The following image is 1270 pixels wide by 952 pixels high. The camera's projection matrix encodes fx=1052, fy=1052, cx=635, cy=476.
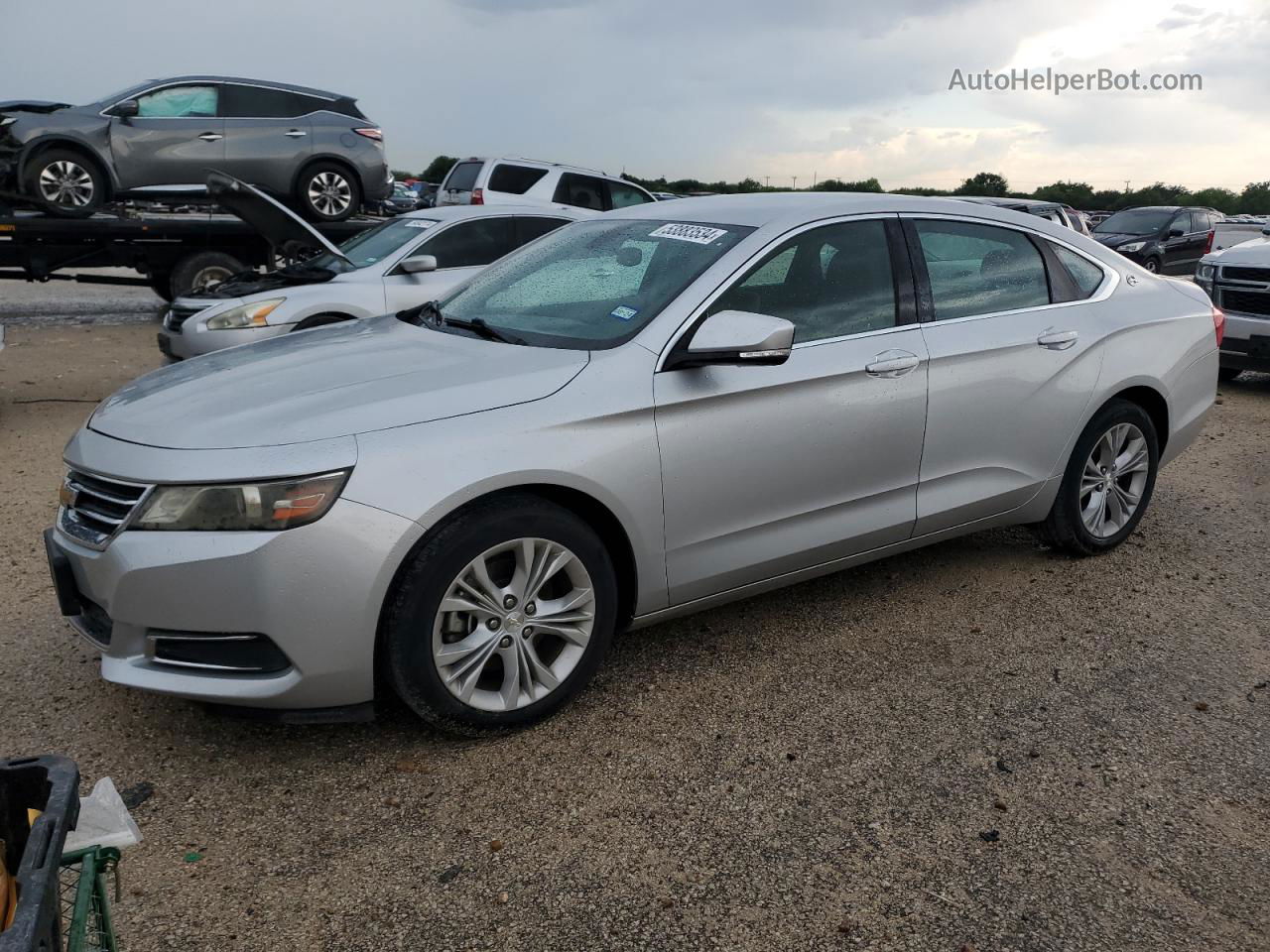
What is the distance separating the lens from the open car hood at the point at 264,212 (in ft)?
25.3

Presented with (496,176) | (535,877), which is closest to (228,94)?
(496,176)

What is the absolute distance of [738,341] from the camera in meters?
3.20

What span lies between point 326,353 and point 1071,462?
3080 mm

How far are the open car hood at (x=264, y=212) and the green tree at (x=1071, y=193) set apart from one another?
50383 mm

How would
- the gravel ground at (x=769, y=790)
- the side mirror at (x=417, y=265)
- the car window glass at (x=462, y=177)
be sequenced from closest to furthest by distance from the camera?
the gravel ground at (x=769, y=790), the side mirror at (x=417, y=265), the car window glass at (x=462, y=177)

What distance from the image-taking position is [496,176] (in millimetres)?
13766

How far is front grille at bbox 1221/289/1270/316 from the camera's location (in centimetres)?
879

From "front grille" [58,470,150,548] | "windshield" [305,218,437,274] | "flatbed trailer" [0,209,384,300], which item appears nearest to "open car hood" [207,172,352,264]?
"windshield" [305,218,437,274]

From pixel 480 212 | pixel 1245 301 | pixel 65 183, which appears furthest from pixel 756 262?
pixel 65 183

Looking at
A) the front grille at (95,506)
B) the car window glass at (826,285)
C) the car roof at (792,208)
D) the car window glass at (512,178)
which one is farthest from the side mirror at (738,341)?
the car window glass at (512,178)

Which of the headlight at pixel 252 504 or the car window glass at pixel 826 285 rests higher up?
the car window glass at pixel 826 285

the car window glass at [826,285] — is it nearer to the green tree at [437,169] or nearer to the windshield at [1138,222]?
the windshield at [1138,222]

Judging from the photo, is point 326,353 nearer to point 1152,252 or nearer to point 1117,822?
point 1117,822

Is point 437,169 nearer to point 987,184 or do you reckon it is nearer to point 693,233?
point 987,184
